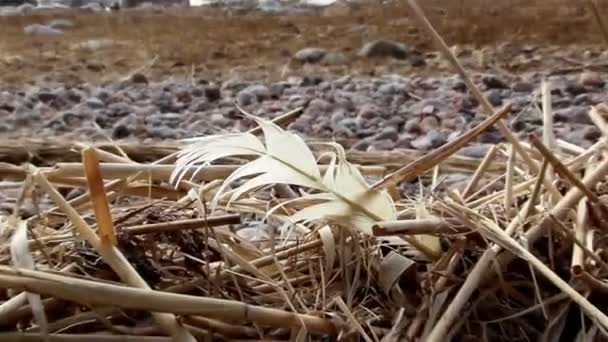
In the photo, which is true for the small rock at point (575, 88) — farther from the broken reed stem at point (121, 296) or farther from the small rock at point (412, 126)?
the broken reed stem at point (121, 296)

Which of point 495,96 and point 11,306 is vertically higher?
point 11,306

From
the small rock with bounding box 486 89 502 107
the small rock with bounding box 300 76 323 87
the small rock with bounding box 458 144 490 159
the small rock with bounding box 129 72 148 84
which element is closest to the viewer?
the small rock with bounding box 458 144 490 159

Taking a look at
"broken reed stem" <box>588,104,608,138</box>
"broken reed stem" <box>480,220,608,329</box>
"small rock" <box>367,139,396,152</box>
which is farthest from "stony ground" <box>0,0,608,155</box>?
"broken reed stem" <box>480,220,608,329</box>

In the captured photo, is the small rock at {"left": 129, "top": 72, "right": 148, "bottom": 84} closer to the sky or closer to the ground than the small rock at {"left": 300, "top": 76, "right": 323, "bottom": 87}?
closer to the sky

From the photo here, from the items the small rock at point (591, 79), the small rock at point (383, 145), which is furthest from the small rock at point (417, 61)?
the small rock at point (383, 145)

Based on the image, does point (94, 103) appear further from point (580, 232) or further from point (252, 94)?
point (580, 232)

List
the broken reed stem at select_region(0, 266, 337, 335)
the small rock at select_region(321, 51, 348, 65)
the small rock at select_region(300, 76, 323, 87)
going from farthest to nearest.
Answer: the small rock at select_region(321, 51, 348, 65)
the small rock at select_region(300, 76, 323, 87)
the broken reed stem at select_region(0, 266, 337, 335)

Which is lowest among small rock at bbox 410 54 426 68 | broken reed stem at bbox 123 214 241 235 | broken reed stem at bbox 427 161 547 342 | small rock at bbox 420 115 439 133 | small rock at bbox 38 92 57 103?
small rock at bbox 410 54 426 68

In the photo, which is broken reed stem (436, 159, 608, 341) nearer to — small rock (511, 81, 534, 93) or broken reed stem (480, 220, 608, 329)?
broken reed stem (480, 220, 608, 329)

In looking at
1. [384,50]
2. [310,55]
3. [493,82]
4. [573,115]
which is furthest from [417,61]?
[573,115]
